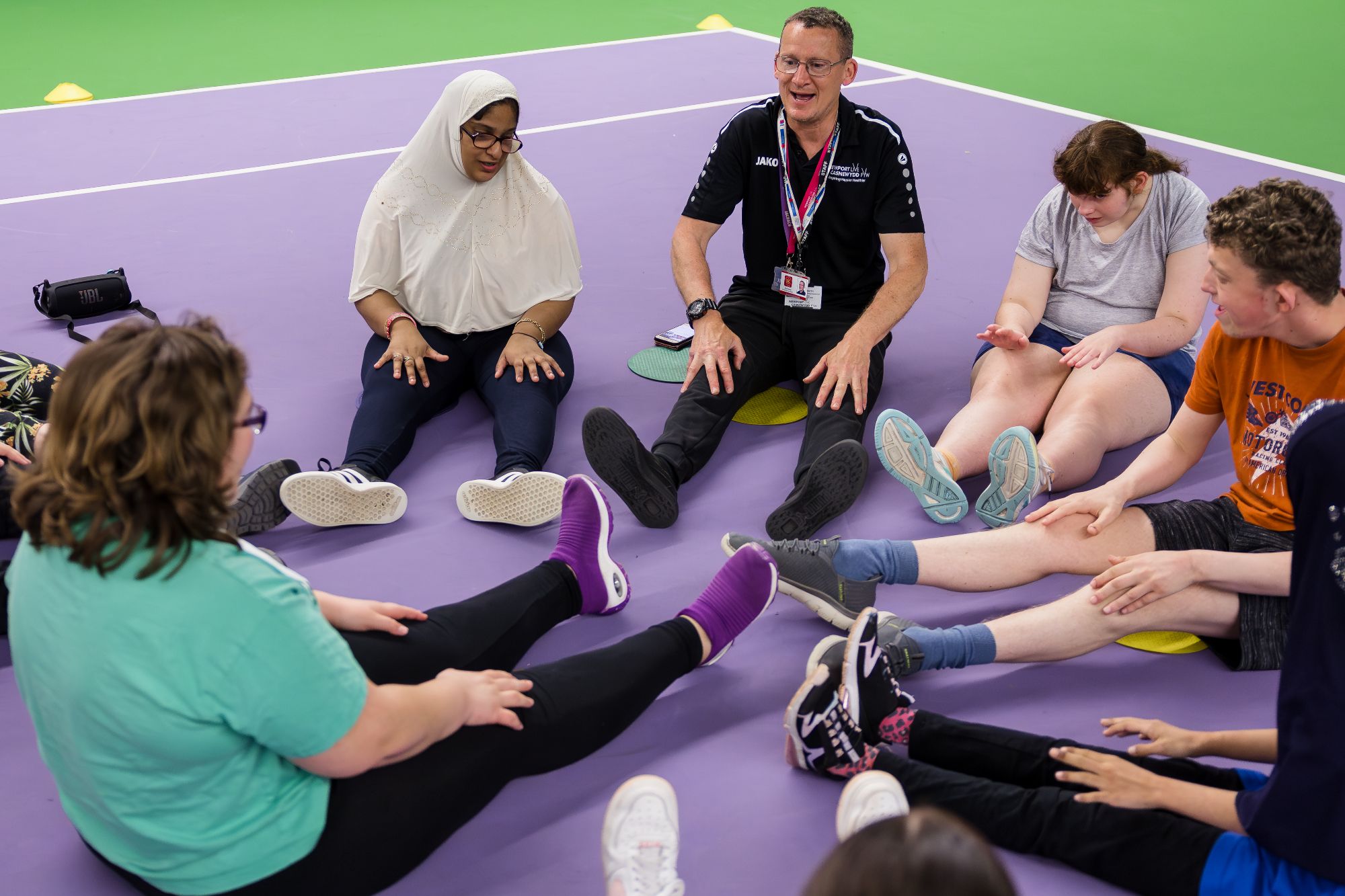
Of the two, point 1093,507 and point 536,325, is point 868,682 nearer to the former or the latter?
point 1093,507

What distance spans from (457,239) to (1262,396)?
2.61 metres

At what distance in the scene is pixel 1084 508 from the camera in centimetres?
305

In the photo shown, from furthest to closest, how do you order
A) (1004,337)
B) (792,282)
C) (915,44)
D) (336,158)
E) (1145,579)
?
(915,44) → (336,158) → (792,282) → (1004,337) → (1145,579)

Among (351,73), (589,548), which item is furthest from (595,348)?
(351,73)

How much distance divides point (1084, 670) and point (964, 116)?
5.15m

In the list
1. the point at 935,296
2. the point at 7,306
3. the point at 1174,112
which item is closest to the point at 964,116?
the point at 1174,112

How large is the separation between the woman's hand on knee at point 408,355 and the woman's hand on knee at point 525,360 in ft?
0.68

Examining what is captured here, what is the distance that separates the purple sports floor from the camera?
260 cm

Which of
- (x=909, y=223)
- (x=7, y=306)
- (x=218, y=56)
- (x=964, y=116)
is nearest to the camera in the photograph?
(x=909, y=223)

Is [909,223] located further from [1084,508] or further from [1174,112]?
[1174,112]

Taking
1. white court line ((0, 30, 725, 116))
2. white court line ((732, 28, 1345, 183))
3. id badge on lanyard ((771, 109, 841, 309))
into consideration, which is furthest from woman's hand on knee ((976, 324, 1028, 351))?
white court line ((0, 30, 725, 116))

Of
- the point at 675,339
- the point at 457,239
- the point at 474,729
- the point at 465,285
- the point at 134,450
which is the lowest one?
the point at 474,729

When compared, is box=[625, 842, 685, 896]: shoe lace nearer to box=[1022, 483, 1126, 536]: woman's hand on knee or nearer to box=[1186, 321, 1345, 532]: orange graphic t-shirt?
box=[1022, 483, 1126, 536]: woman's hand on knee

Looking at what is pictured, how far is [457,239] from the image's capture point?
4.14m
